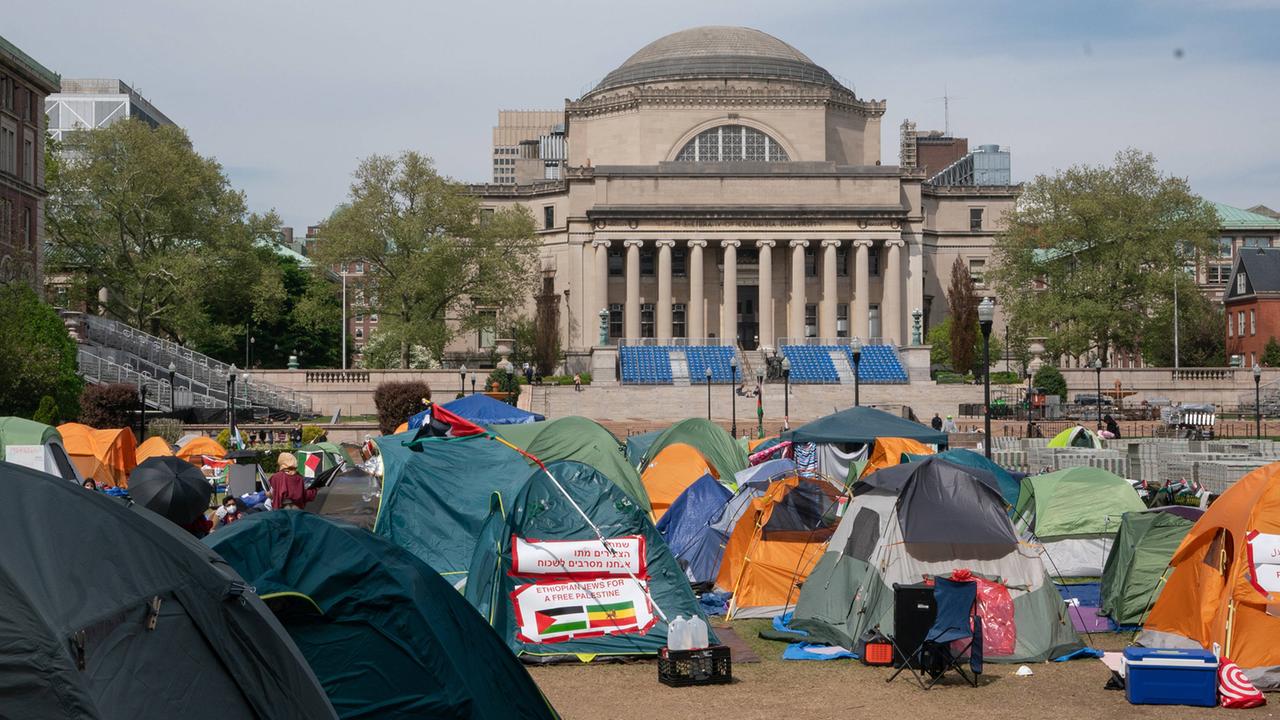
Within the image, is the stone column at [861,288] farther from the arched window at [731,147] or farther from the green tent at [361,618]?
the green tent at [361,618]

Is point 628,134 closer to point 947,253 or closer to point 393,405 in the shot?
point 947,253

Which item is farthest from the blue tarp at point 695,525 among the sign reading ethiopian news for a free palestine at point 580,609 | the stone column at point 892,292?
the stone column at point 892,292

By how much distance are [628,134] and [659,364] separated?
20725 mm

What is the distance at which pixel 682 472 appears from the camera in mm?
24375

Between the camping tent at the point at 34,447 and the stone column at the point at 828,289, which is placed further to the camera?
the stone column at the point at 828,289

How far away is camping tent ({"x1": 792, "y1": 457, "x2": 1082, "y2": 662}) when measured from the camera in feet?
47.5

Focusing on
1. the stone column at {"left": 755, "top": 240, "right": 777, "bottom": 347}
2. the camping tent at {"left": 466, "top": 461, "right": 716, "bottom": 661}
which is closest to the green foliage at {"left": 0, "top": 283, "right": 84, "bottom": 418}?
the camping tent at {"left": 466, "top": 461, "right": 716, "bottom": 661}

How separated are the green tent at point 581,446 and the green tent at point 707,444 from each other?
4557 mm

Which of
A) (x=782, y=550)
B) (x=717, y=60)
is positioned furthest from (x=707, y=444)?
(x=717, y=60)

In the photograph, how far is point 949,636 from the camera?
44.6 feet

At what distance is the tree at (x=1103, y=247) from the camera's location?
68.6 meters

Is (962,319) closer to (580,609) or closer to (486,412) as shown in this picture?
(486,412)

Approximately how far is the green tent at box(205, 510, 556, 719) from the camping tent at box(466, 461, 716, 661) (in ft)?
15.5

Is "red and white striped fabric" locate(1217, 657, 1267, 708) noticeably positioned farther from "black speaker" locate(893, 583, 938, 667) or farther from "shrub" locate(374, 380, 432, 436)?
"shrub" locate(374, 380, 432, 436)
